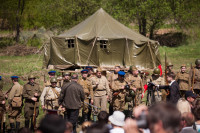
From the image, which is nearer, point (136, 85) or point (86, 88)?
point (86, 88)

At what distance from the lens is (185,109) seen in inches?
241

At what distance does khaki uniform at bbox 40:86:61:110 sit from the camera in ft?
26.7

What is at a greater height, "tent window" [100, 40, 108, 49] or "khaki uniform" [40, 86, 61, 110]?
"tent window" [100, 40, 108, 49]

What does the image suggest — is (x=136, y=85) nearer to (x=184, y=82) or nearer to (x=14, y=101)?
(x=184, y=82)

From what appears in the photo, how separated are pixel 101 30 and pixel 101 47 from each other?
1.13 meters

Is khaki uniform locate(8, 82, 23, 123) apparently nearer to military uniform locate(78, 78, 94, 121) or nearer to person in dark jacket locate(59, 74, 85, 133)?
person in dark jacket locate(59, 74, 85, 133)

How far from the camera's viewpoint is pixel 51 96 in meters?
8.14

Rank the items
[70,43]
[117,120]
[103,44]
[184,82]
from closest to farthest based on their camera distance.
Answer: [117,120], [184,82], [103,44], [70,43]

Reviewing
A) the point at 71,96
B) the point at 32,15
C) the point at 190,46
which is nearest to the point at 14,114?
the point at 71,96

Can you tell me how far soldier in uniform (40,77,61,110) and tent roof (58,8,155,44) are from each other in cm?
982

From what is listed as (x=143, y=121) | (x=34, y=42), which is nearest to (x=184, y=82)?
(x=143, y=121)

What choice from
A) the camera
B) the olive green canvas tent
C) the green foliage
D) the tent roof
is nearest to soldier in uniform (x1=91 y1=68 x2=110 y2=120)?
the camera

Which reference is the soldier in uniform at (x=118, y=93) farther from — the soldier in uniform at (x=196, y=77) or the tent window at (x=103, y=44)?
the tent window at (x=103, y=44)

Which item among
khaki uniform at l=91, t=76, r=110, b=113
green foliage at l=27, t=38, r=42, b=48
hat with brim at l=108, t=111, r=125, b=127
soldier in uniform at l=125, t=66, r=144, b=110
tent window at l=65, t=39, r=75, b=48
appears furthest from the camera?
green foliage at l=27, t=38, r=42, b=48
